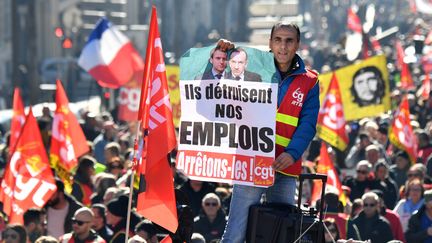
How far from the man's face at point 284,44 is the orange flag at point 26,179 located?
5389 mm

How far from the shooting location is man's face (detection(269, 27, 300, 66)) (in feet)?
26.4

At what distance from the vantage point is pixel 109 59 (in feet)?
72.8

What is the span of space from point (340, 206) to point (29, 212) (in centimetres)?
261

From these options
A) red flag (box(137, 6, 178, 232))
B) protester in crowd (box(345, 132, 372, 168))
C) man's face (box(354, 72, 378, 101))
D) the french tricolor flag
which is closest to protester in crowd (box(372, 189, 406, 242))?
red flag (box(137, 6, 178, 232))

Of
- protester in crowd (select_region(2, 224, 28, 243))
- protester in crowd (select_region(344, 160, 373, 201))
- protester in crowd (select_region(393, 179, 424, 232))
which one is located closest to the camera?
protester in crowd (select_region(2, 224, 28, 243))

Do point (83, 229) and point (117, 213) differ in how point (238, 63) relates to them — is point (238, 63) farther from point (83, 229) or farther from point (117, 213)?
point (117, 213)

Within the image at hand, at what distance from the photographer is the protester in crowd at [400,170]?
56.7 feet

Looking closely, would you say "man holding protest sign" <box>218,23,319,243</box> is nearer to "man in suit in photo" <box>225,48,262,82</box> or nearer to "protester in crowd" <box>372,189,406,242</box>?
"man in suit in photo" <box>225,48,262,82</box>

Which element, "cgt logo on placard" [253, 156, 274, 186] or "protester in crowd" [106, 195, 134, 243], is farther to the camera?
"protester in crowd" [106, 195, 134, 243]

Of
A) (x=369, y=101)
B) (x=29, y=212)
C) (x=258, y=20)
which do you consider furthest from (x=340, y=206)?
(x=258, y=20)

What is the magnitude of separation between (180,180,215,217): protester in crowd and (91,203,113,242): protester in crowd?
1.40 meters

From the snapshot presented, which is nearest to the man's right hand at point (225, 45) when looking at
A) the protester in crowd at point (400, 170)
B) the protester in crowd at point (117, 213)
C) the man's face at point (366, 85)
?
the protester in crowd at point (117, 213)

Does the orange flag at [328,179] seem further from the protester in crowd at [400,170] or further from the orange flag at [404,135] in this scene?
the orange flag at [404,135]

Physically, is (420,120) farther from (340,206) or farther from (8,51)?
(8,51)
